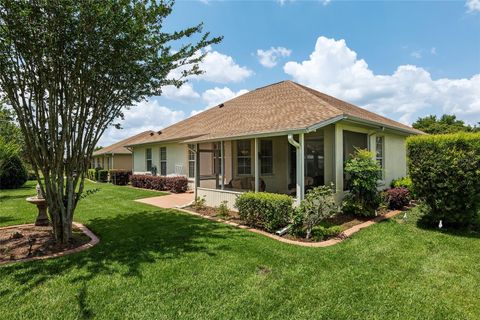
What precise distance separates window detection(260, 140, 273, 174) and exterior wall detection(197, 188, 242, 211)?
2.75m

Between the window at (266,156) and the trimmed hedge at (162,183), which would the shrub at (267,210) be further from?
the trimmed hedge at (162,183)

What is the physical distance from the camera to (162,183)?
51.8 feet

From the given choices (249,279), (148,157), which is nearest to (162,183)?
(148,157)

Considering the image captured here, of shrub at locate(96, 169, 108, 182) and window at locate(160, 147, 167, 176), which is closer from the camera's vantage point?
window at locate(160, 147, 167, 176)

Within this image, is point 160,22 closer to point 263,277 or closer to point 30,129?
point 30,129

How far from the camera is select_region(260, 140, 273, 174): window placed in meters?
11.7

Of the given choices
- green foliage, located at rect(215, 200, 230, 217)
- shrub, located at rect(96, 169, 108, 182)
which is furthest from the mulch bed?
shrub, located at rect(96, 169, 108, 182)

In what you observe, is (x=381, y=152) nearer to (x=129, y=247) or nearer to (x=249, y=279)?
(x=249, y=279)

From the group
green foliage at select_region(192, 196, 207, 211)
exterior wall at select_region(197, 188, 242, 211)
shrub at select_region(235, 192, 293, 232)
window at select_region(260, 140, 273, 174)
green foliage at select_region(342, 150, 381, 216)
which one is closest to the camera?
shrub at select_region(235, 192, 293, 232)

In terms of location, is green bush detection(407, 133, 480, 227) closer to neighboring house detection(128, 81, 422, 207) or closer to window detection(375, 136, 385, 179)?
neighboring house detection(128, 81, 422, 207)

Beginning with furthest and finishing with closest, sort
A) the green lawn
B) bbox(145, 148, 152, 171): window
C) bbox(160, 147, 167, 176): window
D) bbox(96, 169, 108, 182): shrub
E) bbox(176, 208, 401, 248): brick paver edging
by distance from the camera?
bbox(96, 169, 108, 182): shrub, bbox(145, 148, 152, 171): window, bbox(160, 147, 167, 176): window, bbox(176, 208, 401, 248): brick paver edging, the green lawn

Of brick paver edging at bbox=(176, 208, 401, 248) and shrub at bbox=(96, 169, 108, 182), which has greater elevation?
shrub at bbox=(96, 169, 108, 182)

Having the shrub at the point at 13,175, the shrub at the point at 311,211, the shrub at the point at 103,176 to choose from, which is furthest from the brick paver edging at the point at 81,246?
the shrub at the point at 103,176

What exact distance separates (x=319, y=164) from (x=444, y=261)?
6.38m
